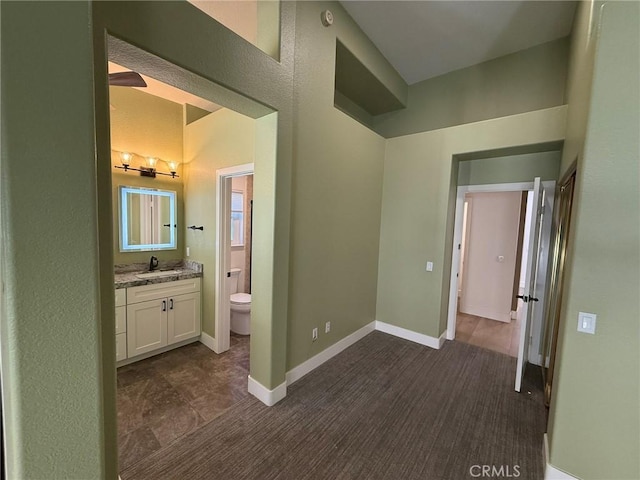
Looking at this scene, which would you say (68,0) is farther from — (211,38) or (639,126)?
(639,126)

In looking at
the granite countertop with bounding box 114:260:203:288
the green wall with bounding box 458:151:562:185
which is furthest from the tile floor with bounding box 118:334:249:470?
the green wall with bounding box 458:151:562:185

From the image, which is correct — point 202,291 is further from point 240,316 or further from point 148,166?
point 148,166

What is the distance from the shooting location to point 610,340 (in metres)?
1.51

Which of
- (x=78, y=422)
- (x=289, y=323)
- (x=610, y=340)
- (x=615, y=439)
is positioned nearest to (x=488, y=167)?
(x=610, y=340)

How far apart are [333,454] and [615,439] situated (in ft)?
5.42

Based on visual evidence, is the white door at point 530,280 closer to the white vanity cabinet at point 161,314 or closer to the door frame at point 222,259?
the door frame at point 222,259

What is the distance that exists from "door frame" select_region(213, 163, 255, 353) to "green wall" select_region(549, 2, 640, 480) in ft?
9.81

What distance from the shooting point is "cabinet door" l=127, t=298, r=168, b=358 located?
2799mm

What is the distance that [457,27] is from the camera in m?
2.86

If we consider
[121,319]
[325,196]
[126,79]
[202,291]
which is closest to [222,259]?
[202,291]

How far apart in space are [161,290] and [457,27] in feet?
14.3

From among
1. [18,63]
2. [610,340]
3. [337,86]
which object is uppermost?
[337,86]

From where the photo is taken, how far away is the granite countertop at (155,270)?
279cm

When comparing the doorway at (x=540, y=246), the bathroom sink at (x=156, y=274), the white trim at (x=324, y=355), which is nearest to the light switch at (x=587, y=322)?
the doorway at (x=540, y=246)
